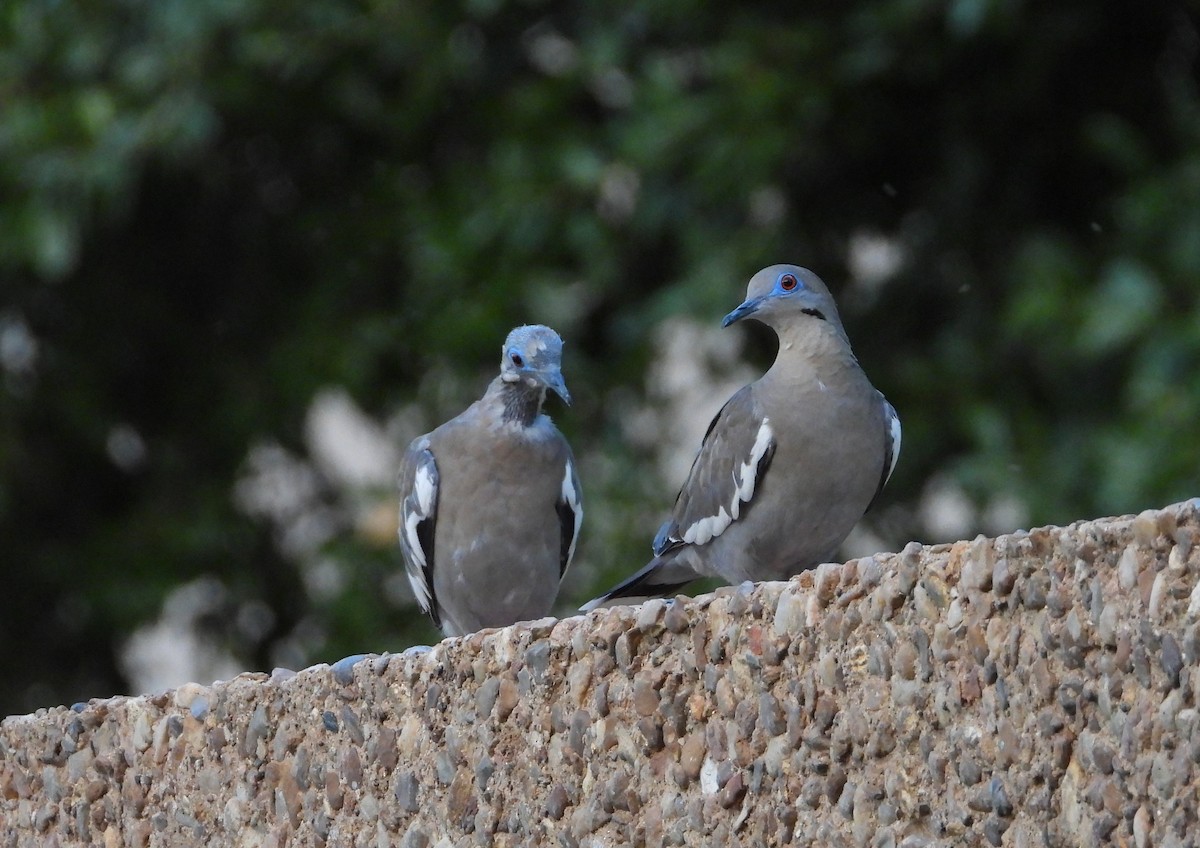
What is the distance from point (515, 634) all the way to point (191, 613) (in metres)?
6.05

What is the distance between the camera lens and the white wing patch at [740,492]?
158 inches

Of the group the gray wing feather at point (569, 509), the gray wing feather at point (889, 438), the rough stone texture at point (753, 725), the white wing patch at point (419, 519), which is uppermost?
the white wing patch at point (419, 519)

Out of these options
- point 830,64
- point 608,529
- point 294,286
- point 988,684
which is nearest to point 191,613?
point 294,286

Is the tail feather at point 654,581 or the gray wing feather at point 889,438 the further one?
the tail feather at point 654,581

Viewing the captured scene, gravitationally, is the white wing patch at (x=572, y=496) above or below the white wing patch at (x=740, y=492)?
above

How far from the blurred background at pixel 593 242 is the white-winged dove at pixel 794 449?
2065 millimetres

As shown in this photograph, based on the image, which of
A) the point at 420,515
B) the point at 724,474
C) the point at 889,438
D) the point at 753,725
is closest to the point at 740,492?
the point at 724,474

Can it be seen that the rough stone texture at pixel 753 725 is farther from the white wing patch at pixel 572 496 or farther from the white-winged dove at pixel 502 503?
the white wing patch at pixel 572 496

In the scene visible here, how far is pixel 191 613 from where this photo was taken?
874cm

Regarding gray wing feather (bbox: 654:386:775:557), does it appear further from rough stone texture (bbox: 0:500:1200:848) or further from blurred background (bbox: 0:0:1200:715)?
blurred background (bbox: 0:0:1200:715)

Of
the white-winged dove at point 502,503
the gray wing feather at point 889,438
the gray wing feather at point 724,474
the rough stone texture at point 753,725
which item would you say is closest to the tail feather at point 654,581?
the gray wing feather at point 724,474

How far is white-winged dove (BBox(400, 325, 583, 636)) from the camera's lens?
431cm

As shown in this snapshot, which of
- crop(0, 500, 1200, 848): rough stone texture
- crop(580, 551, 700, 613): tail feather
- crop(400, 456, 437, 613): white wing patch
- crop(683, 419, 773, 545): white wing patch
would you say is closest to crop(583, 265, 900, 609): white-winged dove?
crop(683, 419, 773, 545): white wing patch

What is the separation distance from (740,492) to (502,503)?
60 cm
